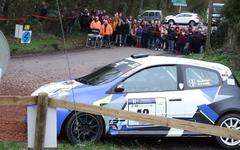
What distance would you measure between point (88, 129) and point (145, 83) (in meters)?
1.33

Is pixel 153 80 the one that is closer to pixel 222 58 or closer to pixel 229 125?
pixel 229 125

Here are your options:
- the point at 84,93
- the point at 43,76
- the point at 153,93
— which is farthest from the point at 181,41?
the point at 84,93

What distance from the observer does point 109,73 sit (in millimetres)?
9820

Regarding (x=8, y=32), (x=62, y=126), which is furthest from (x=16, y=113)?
(x=8, y=32)

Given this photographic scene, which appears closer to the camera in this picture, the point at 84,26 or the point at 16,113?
the point at 16,113

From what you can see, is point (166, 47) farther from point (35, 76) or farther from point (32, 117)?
point (32, 117)

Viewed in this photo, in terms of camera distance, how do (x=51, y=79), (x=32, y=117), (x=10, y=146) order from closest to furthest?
1. (x=32, y=117)
2. (x=10, y=146)
3. (x=51, y=79)

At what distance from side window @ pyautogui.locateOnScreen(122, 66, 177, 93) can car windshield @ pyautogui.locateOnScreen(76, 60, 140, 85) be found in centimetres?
24

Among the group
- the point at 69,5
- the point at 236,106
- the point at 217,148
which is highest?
the point at 69,5

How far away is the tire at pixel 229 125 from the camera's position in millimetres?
9469

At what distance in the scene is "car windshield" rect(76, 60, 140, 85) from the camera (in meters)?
9.52

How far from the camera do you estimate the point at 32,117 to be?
560 cm

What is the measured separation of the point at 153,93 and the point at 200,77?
3.43ft

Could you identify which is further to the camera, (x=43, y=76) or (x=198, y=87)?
(x=43, y=76)
